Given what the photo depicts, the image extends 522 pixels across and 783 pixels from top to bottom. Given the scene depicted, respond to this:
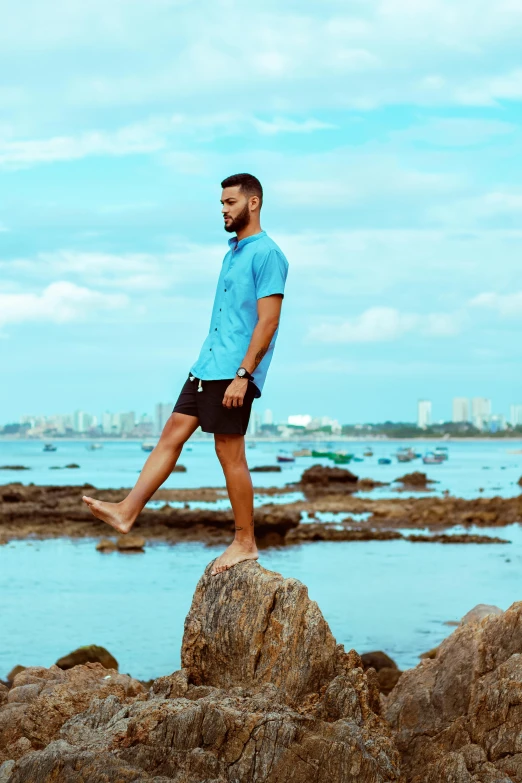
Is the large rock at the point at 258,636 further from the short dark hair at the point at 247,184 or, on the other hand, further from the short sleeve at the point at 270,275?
the short dark hair at the point at 247,184

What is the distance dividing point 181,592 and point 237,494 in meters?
20.2

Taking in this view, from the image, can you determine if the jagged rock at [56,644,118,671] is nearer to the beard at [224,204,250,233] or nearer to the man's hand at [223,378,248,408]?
the man's hand at [223,378,248,408]

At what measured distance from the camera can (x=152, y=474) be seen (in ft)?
25.7

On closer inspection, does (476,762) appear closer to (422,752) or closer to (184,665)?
(422,752)

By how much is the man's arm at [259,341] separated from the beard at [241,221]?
2.07ft

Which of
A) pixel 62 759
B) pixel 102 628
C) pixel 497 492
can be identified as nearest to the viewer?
pixel 62 759

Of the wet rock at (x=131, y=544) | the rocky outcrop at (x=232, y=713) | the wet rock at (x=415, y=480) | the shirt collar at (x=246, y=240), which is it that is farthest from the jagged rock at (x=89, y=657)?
the wet rock at (x=415, y=480)

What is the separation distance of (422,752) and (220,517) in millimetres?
34001

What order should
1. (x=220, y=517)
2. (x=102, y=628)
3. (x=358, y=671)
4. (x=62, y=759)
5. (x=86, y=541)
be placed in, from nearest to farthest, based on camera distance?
(x=62, y=759) < (x=358, y=671) < (x=102, y=628) < (x=86, y=541) < (x=220, y=517)

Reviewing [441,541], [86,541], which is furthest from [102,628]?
[441,541]

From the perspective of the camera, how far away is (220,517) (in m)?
41.2

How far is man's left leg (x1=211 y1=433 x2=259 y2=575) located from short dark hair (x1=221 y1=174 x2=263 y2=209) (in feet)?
5.73

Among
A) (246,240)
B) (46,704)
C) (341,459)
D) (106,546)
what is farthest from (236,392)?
(341,459)

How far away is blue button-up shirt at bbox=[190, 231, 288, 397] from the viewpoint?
24.4ft
